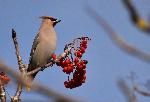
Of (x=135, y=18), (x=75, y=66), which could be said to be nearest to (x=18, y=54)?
(x=75, y=66)

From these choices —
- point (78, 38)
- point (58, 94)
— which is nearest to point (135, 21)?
point (58, 94)

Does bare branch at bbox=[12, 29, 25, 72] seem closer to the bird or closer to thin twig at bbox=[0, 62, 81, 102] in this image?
the bird

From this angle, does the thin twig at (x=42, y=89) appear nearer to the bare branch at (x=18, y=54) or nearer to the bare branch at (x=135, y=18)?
the bare branch at (x=135, y=18)

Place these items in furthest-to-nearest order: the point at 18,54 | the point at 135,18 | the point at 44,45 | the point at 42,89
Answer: the point at 44,45 < the point at 18,54 < the point at 135,18 < the point at 42,89

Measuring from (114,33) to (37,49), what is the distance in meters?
6.94

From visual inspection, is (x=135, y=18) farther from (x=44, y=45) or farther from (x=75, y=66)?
(x=44, y=45)

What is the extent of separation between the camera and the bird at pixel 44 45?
7283mm

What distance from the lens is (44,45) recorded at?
25.0 ft

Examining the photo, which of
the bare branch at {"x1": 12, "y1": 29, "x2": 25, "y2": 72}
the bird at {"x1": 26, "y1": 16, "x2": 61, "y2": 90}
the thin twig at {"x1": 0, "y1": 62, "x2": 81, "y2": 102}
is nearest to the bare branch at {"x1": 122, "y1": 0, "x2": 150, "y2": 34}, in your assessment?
the thin twig at {"x1": 0, "y1": 62, "x2": 81, "y2": 102}

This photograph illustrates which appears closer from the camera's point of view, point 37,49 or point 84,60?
point 84,60

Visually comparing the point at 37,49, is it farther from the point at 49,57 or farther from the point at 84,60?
the point at 84,60

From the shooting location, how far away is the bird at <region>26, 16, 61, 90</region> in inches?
287

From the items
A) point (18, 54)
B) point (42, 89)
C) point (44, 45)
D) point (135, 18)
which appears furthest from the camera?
point (44, 45)

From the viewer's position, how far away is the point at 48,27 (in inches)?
318
